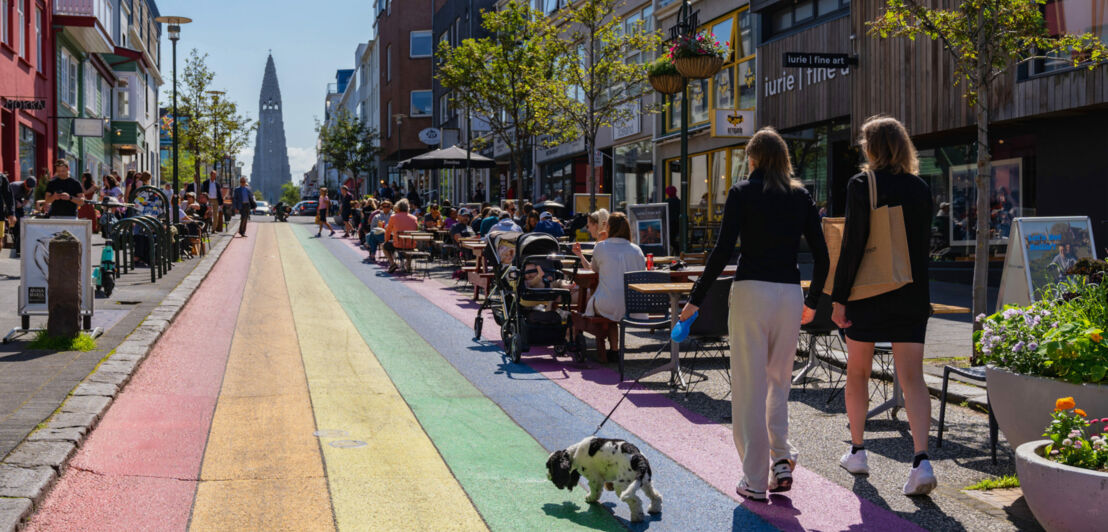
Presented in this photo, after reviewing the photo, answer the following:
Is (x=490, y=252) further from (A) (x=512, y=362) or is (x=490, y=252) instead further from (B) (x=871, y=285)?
(B) (x=871, y=285)

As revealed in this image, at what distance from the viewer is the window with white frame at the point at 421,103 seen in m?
70.8

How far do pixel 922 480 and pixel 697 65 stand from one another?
10.8m

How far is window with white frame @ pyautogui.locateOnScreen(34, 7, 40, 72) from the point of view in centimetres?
3067

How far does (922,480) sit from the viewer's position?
17.5ft

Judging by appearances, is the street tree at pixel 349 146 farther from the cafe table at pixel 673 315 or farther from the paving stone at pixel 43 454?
the paving stone at pixel 43 454

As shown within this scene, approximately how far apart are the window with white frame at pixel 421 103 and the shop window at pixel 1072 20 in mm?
57385

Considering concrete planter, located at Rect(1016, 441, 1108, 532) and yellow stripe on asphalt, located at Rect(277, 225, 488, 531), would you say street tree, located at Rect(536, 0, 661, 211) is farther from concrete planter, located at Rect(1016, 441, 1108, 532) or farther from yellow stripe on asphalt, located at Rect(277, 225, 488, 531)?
concrete planter, located at Rect(1016, 441, 1108, 532)

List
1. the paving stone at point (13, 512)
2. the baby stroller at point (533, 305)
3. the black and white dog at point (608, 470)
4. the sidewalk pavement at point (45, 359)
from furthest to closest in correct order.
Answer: the baby stroller at point (533, 305)
the sidewalk pavement at point (45, 359)
the black and white dog at point (608, 470)
the paving stone at point (13, 512)

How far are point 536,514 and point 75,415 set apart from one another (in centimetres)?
353

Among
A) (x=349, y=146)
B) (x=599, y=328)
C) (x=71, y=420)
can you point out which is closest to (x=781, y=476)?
(x=71, y=420)

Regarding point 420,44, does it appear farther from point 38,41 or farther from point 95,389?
point 95,389

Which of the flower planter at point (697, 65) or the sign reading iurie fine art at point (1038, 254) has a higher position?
the flower planter at point (697, 65)

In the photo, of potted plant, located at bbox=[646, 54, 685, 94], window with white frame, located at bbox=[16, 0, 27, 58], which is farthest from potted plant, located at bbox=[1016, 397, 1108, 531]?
window with white frame, located at bbox=[16, 0, 27, 58]

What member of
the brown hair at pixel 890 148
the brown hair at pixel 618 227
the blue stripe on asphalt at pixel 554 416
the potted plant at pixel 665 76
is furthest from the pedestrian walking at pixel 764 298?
the potted plant at pixel 665 76
